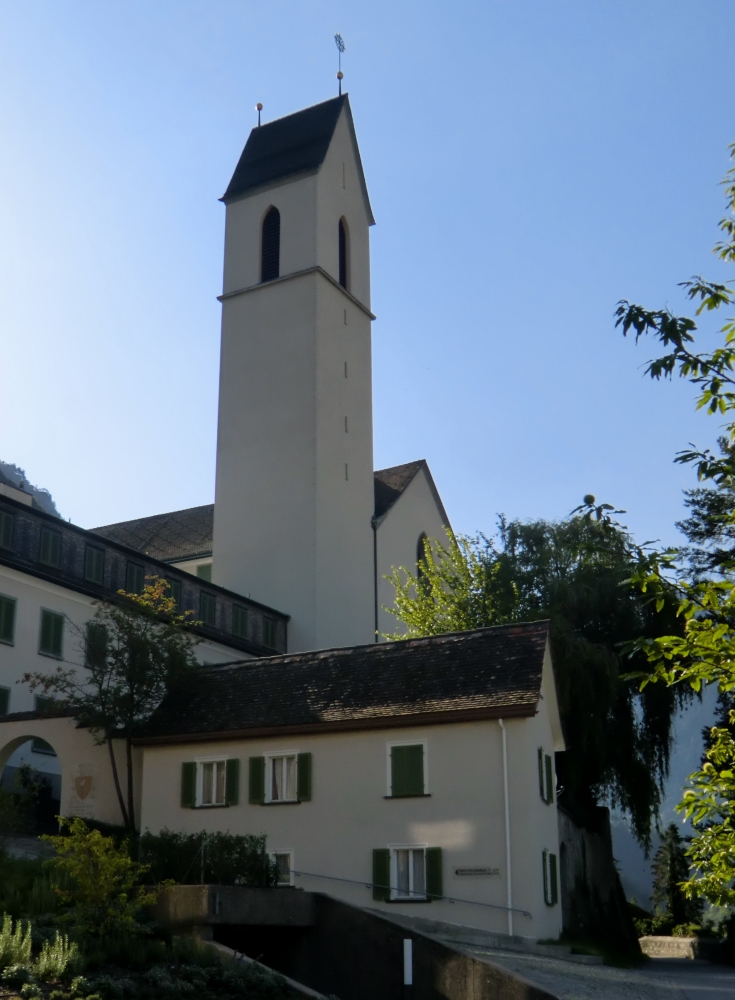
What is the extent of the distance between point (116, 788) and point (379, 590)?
2237cm

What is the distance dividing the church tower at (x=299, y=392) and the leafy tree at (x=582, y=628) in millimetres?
5803

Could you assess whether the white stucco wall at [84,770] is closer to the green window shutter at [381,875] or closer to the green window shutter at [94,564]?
the green window shutter at [381,875]

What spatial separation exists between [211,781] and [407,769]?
16.9ft

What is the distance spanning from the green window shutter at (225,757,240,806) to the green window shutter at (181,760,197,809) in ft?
2.71

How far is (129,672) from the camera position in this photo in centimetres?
3012

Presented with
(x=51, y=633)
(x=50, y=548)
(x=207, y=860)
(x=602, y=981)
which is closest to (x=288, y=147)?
(x=50, y=548)

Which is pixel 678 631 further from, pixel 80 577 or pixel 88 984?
pixel 88 984

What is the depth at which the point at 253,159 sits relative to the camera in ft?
180

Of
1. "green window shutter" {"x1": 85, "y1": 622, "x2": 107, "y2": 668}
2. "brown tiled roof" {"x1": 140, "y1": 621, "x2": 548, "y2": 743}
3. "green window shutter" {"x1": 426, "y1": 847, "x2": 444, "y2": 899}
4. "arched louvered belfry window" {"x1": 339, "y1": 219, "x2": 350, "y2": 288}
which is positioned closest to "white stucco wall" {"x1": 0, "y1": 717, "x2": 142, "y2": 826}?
"brown tiled roof" {"x1": 140, "y1": 621, "x2": 548, "y2": 743}

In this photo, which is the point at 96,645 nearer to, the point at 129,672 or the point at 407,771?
the point at 129,672

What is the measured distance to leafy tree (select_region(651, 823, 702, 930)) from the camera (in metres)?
48.7

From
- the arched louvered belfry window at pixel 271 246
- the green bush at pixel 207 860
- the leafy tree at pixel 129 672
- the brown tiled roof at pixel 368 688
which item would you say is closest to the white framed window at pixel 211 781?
the brown tiled roof at pixel 368 688

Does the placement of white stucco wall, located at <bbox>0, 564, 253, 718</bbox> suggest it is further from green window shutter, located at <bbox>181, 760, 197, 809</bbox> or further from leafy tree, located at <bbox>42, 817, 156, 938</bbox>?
leafy tree, located at <bbox>42, 817, 156, 938</bbox>

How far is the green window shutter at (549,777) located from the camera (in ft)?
89.2
